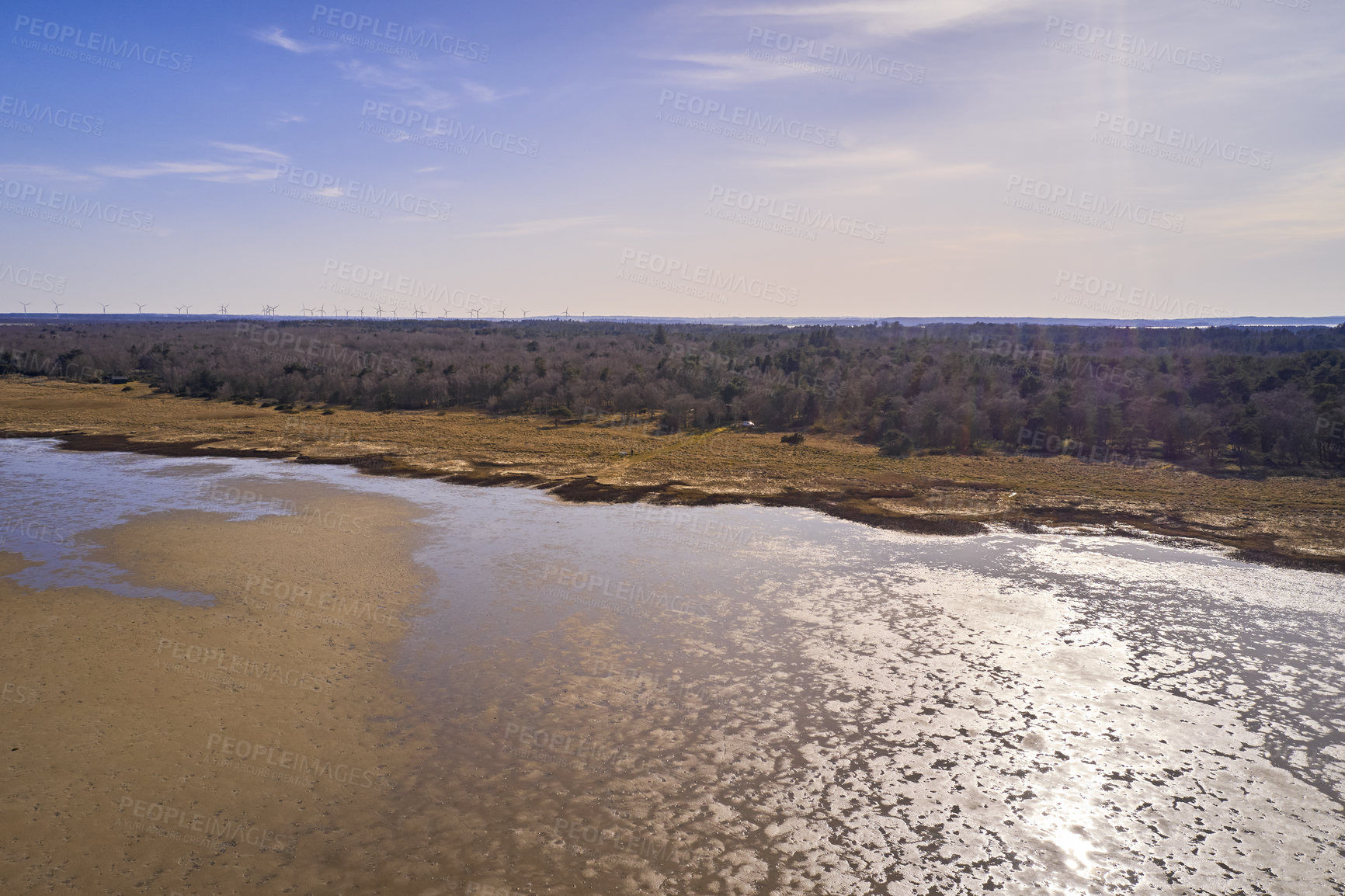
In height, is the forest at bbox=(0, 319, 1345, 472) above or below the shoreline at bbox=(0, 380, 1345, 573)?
above

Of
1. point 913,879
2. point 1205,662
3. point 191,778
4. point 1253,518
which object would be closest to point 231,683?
point 191,778

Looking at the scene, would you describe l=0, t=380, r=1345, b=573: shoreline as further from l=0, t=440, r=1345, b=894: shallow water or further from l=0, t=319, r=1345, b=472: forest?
l=0, t=440, r=1345, b=894: shallow water

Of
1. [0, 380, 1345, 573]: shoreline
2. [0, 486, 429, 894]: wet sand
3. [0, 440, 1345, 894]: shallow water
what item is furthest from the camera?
[0, 380, 1345, 573]: shoreline

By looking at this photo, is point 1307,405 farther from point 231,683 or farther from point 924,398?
point 231,683

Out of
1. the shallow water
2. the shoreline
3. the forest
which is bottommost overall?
the shallow water

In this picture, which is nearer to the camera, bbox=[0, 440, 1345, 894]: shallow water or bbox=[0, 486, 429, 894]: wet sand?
bbox=[0, 486, 429, 894]: wet sand

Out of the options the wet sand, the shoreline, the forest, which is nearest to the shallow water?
the wet sand

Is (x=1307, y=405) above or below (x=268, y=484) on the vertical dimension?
above

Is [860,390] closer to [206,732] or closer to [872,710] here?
[872,710]
